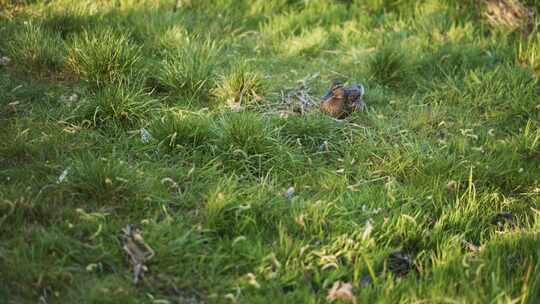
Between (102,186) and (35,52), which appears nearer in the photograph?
(102,186)

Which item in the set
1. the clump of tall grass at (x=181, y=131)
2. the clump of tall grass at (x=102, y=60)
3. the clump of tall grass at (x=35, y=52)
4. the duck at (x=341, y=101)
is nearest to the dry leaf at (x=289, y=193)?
the clump of tall grass at (x=181, y=131)

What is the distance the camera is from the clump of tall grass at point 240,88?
14.0 ft

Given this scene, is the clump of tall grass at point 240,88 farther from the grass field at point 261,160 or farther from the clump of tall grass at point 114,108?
Answer: the clump of tall grass at point 114,108

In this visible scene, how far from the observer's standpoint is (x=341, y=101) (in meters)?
4.20

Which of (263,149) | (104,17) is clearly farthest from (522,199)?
(104,17)

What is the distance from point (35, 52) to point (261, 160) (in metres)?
1.96

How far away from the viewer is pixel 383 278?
2797mm

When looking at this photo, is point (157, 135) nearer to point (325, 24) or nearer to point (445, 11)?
point (325, 24)

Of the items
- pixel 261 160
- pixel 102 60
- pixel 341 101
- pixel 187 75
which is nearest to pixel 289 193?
pixel 261 160

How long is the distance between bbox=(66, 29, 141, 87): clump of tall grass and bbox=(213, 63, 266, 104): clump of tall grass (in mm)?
623

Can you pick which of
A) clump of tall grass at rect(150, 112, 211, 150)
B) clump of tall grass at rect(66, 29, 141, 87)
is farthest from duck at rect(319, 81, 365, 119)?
clump of tall grass at rect(66, 29, 141, 87)

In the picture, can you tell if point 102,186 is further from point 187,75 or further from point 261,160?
point 187,75

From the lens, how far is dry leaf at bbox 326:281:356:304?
2.62 metres

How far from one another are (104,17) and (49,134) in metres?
1.88
